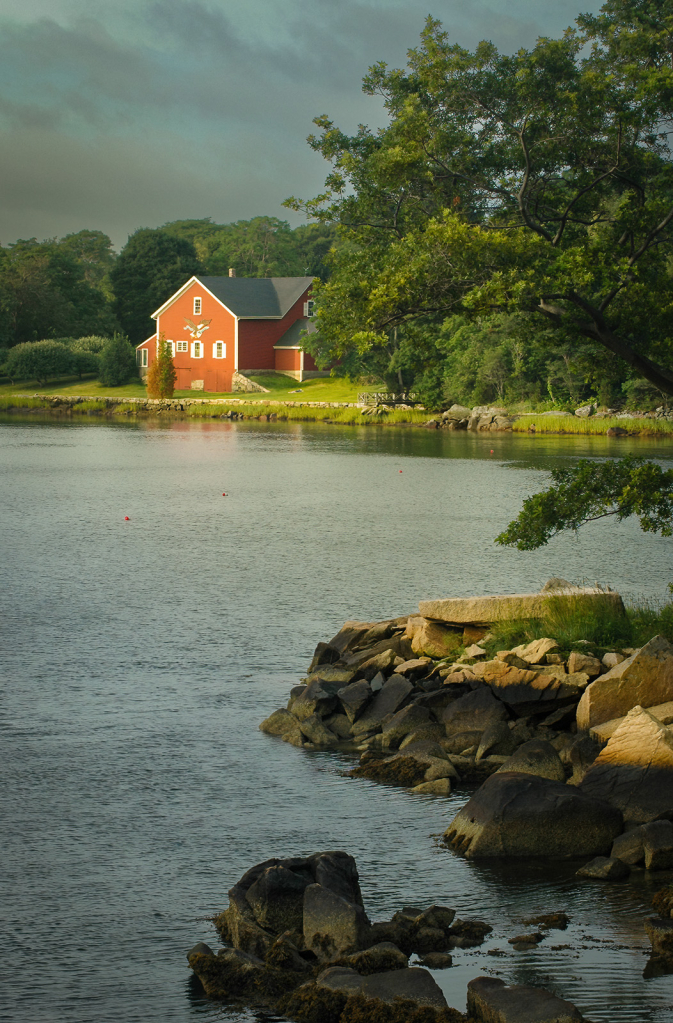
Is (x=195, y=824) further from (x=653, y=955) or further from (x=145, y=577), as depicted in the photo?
(x=145, y=577)

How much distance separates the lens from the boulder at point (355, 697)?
1281cm

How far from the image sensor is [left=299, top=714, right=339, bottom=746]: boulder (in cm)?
1238

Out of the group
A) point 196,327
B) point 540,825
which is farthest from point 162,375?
point 540,825

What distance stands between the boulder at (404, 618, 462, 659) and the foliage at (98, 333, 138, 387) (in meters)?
91.1

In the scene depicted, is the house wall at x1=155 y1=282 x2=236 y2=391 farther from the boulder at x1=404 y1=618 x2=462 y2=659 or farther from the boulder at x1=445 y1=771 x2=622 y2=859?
the boulder at x1=445 y1=771 x2=622 y2=859

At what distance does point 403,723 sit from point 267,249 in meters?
131

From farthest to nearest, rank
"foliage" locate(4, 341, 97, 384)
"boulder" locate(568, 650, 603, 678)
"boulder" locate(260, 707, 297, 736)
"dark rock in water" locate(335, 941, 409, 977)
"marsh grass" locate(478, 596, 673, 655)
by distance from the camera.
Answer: "foliage" locate(4, 341, 97, 384)
"marsh grass" locate(478, 596, 673, 655)
"boulder" locate(260, 707, 297, 736)
"boulder" locate(568, 650, 603, 678)
"dark rock in water" locate(335, 941, 409, 977)

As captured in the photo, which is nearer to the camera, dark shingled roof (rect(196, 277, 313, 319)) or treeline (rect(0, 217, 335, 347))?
dark shingled roof (rect(196, 277, 313, 319))

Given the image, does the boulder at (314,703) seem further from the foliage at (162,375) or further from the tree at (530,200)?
the foliage at (162,375)

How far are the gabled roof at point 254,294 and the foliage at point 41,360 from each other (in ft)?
35.8

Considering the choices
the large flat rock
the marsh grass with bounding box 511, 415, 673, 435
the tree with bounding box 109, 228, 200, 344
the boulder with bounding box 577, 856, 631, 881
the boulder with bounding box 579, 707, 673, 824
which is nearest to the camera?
the boulder with bounding box 577, 856, 631, 881

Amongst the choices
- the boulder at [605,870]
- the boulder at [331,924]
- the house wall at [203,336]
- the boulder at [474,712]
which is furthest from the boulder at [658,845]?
the house wall at [203,336]

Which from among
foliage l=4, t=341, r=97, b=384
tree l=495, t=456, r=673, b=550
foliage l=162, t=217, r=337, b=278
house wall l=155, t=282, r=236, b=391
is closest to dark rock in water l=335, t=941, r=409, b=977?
tree l=495, t=456, r=673, b=550

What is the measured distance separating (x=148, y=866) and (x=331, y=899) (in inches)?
87.2
